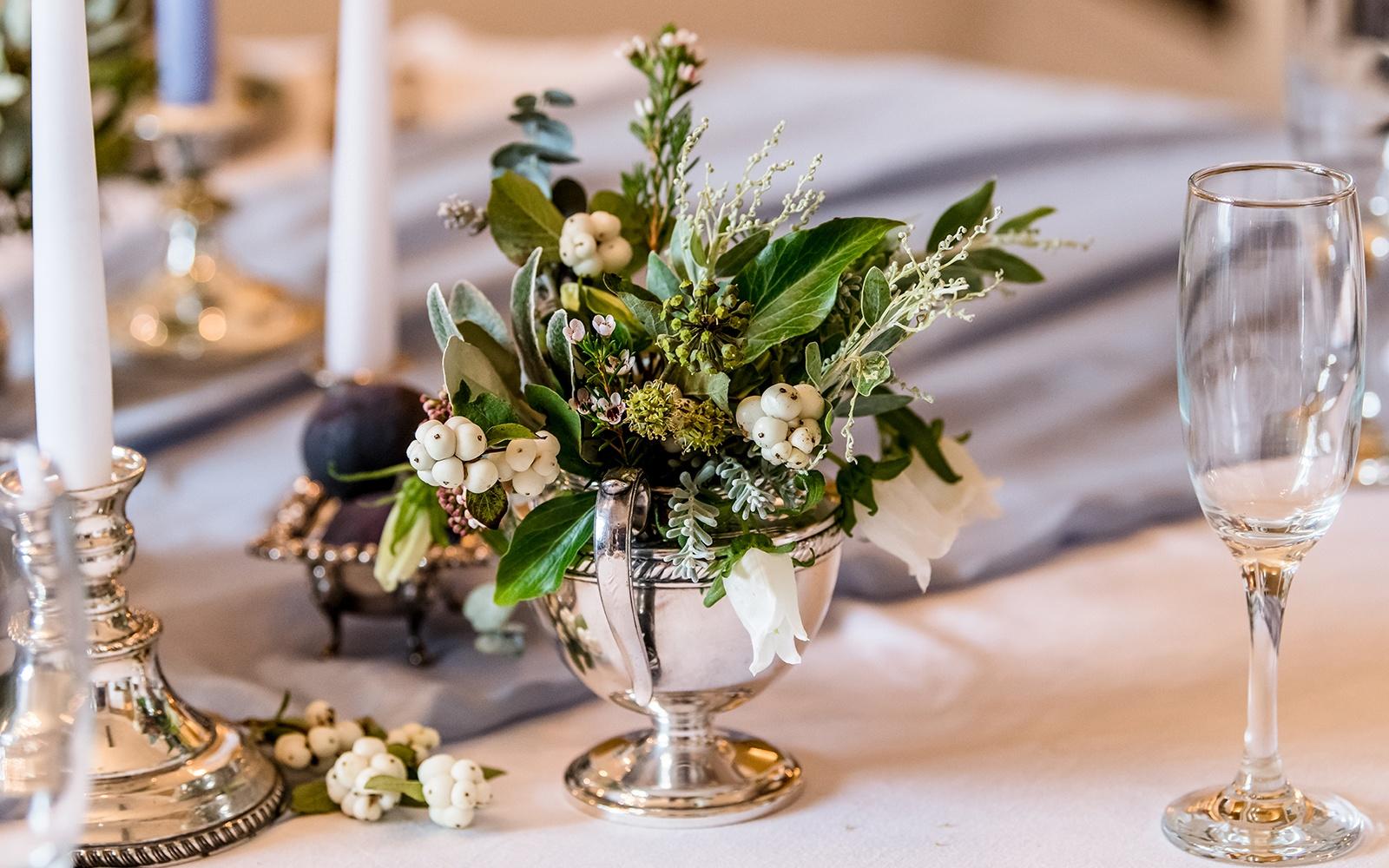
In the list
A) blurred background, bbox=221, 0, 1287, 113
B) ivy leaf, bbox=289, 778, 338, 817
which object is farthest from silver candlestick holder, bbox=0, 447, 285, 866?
blurred background, bbox=221, 0, 1287, 113

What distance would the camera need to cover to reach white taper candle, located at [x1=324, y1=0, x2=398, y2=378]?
0.84 metres

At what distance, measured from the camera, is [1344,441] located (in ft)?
1.94

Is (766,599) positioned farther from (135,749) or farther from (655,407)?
(135,749)

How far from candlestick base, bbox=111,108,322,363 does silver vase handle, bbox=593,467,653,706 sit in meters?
0.64

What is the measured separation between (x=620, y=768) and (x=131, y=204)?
96cm

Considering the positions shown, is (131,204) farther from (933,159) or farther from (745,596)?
(745,596)

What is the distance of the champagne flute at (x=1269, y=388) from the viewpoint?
58cm

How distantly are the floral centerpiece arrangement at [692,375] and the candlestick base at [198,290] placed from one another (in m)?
0.55

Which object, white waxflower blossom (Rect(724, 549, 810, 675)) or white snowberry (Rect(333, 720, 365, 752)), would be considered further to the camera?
white snowberry (Rect(333, 720, 365, 752))

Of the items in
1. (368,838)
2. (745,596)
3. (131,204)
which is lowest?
(368,838)

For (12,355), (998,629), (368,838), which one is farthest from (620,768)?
(12,355)

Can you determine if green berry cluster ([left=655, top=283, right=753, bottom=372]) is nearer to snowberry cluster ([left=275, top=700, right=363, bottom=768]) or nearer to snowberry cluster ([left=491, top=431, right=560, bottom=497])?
snowberry cluster ([left=491, top=431, right=560, bottom=497])

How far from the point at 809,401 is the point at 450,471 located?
13 centimetres

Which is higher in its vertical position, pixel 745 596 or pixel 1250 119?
pixel 1250 119
